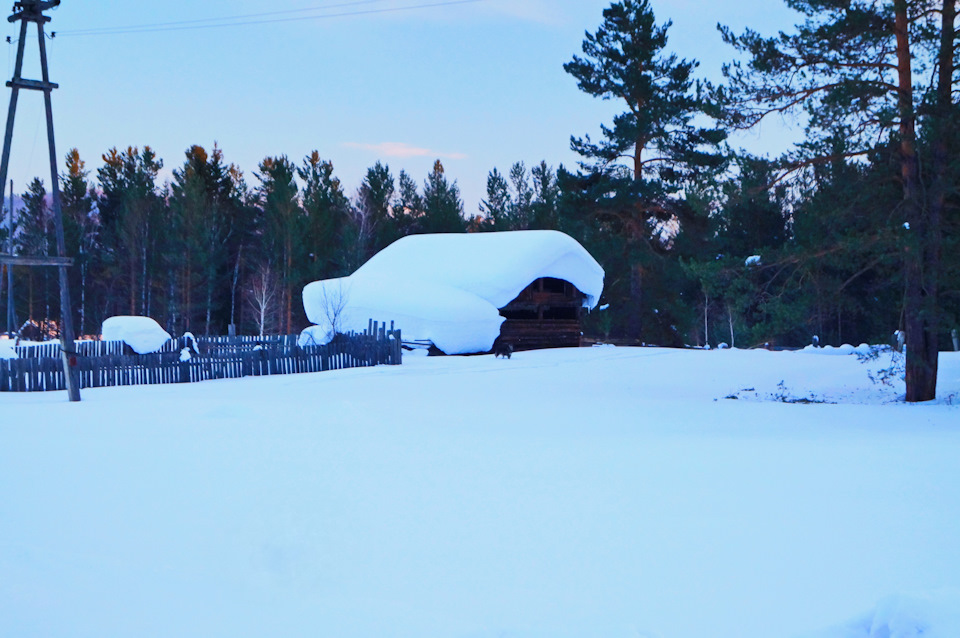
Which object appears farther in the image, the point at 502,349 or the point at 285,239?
the point at 285,239

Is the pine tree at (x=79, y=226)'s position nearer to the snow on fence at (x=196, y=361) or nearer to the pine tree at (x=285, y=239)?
the pine tree at (x=285, y=239)

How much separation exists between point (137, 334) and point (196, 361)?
567cm

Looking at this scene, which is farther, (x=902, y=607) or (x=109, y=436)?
(x=109, y=436)

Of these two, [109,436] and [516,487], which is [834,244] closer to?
[516,487]

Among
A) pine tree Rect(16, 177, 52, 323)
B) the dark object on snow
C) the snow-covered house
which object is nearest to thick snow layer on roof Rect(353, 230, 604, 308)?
the snow-covered house

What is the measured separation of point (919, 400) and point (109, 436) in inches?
528

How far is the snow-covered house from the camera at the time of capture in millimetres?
28469

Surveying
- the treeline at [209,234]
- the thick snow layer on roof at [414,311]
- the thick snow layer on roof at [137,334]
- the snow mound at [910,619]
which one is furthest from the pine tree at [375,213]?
the snow mound at [910,619]

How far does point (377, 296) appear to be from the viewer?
29297mm

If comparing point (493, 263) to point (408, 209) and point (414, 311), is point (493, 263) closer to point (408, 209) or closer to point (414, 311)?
point (414, 311)

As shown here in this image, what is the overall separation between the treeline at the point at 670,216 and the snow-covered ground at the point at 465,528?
491cm

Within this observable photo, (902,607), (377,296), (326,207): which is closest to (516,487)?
(902,607)

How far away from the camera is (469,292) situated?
30.5 m

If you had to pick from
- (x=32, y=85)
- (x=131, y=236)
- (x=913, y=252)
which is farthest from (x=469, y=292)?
(x=131, y=236)
